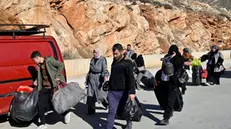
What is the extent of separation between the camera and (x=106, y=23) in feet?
84.6

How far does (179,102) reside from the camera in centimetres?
771

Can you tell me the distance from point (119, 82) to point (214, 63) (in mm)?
8254

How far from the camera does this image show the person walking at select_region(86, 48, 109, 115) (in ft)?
27.1

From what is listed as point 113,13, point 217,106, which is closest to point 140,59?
point 217,106

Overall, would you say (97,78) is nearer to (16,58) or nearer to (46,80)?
(46,80)

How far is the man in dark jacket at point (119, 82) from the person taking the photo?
6359 millimetres

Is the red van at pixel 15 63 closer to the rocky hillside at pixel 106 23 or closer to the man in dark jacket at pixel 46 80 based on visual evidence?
the man in dark jacket at pixel 46 80

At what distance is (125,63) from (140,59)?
6708mm

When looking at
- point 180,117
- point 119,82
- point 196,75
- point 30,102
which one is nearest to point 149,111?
point 180,117

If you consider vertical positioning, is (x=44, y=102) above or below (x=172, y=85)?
below

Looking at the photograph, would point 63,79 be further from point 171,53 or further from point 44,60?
point 171,53

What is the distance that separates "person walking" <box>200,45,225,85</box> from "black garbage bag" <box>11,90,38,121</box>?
8513 mm

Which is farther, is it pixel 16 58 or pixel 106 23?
pixel 106 23

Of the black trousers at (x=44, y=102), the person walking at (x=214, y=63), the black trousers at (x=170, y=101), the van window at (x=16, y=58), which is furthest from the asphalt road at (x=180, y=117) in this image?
the person walking at (x=214, y=63)
